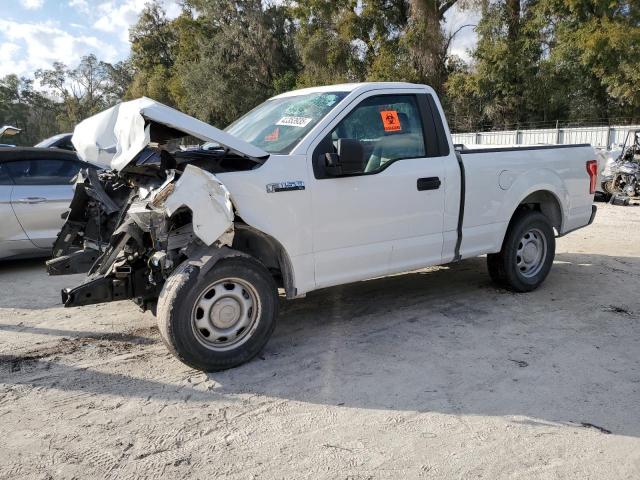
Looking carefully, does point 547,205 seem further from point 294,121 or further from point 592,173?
point 294,121

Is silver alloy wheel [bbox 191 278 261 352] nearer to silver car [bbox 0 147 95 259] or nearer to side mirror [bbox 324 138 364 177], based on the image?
side mirror [bbox 324 138 364 177]

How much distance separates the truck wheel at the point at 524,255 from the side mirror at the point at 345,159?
2258 mm

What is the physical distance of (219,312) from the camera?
3.96m

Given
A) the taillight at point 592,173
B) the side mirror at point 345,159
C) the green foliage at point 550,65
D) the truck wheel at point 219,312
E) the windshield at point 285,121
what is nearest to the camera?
the truck wheel at point 219,312

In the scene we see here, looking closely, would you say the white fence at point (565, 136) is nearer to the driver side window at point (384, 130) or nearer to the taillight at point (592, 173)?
the taillight at point (592, 173)

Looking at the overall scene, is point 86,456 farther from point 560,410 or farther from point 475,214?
point 475,214

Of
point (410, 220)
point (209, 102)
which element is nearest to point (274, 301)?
point (410, 220)

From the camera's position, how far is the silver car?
6887 millimetres

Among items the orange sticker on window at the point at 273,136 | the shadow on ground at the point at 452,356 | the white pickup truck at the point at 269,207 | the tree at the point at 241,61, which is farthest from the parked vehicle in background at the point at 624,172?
the tree at the point at 241,61

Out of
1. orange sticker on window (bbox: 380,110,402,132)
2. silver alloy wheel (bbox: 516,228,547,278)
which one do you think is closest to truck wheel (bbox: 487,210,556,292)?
silver alloy wheel (bbox: 516,228,547,278)

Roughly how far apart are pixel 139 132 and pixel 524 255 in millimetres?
4100

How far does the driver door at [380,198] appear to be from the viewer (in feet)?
14.5

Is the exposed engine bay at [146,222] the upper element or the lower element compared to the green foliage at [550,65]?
lower

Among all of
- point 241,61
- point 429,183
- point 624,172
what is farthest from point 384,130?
point 241,61
